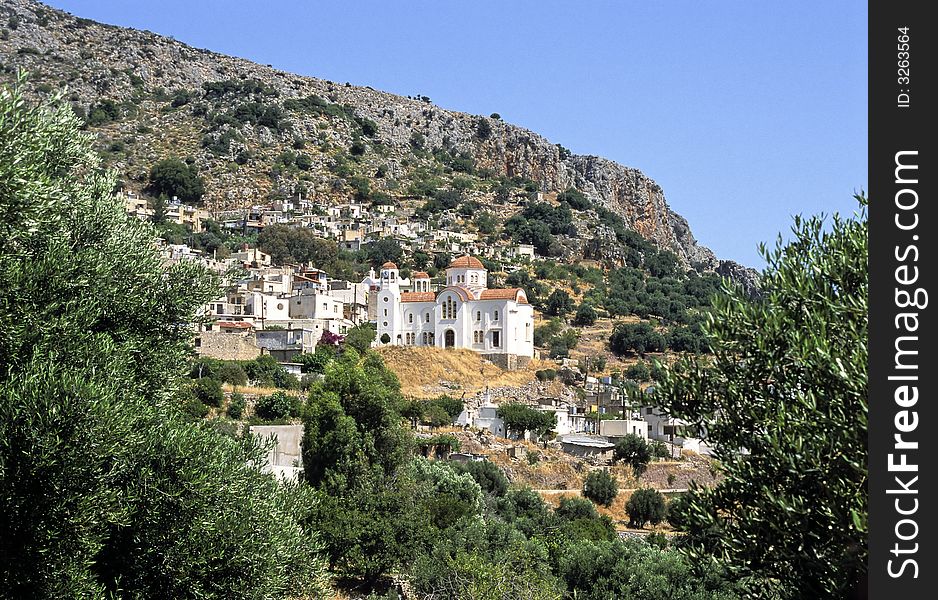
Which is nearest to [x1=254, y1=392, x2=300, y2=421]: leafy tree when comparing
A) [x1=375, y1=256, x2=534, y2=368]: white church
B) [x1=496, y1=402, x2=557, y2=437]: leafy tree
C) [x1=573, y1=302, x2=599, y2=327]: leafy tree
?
[x1=496, y1=402, x2=557, y2=437]: leafy tree

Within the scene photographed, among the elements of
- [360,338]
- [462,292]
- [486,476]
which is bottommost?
[486,476]

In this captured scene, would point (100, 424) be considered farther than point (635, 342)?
No

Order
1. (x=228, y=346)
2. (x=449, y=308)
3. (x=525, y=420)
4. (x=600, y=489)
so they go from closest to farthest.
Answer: (x=600, y=489) < (x=525, y=420) < (x=228, y=346) < (x=449, y=308)

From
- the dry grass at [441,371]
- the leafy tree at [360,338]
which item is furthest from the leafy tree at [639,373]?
the leafy tree at [360,338]

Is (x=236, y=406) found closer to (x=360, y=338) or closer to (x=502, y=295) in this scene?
(x=360, y=338)

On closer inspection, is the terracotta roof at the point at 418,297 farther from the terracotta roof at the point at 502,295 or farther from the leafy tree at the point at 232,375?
the leafy tree at the point at 232,375

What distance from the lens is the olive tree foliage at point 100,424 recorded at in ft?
31.3

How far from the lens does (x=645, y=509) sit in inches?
1725

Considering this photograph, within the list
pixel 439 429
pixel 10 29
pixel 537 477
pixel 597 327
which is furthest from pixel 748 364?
pixel 10 29

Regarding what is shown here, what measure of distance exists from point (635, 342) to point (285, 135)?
55.7 meters

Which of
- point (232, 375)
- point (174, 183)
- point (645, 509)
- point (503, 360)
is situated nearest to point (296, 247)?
point (174, 183)

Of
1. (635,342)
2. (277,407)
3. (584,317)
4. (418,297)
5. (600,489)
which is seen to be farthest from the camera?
(584,317)

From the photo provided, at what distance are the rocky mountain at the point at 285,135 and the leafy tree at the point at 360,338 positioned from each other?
43794mm

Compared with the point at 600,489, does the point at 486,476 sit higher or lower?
higher
